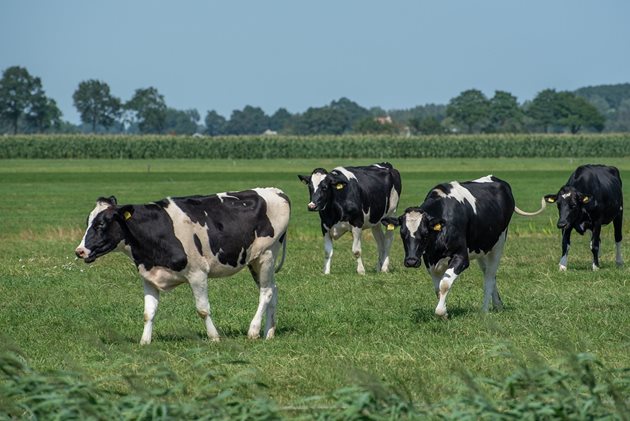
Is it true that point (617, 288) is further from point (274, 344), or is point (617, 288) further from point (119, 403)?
point (119, 403)

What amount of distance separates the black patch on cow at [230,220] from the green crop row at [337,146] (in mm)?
95405

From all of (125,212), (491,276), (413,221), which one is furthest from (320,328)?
(491,276)

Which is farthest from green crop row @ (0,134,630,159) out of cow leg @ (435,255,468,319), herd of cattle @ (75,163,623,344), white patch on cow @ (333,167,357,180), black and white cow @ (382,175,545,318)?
cow leg @ (435,255,468,319)

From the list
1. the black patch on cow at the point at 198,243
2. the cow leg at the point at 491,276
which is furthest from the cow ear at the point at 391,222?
the black patch on cow at the point at 198,243

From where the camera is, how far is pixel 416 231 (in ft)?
51.2

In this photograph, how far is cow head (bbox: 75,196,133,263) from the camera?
1421 centimetres

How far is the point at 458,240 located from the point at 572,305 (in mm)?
1801

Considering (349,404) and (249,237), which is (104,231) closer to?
(249,237)

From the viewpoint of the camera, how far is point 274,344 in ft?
45.5

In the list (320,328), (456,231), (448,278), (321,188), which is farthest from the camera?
(321,188)

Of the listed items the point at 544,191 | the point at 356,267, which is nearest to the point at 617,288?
the point at 356,267

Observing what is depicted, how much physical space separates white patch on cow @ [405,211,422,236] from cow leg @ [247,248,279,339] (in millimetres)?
1796

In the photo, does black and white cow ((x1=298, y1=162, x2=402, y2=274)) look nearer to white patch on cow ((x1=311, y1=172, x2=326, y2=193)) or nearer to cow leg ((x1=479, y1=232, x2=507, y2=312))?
white patch on cow ((x1=311, y1=172, x2=326, y2=193))

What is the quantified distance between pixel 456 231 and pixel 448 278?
2.24ft
